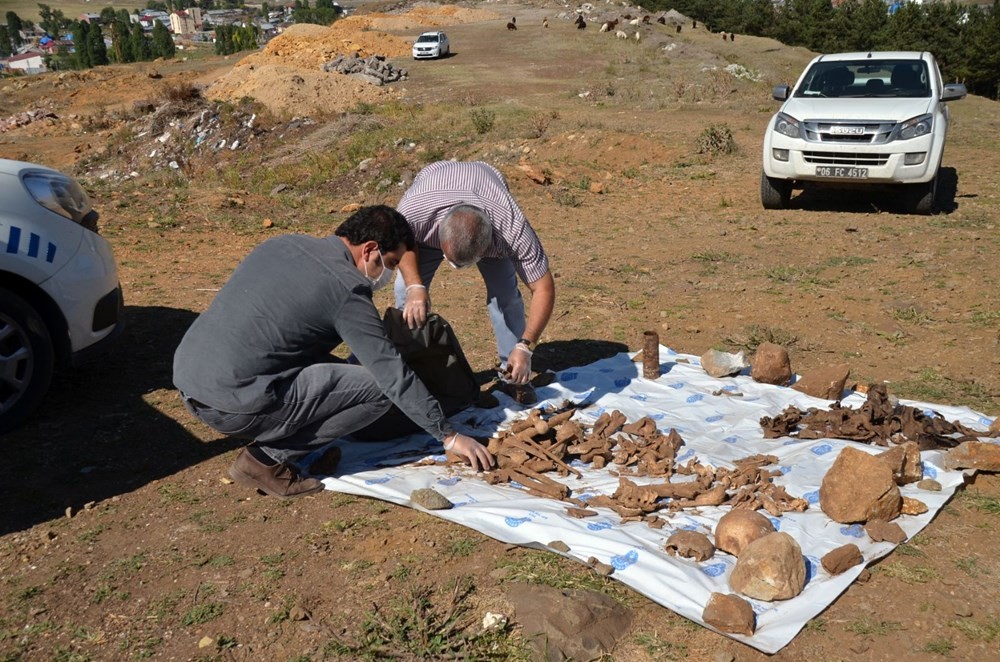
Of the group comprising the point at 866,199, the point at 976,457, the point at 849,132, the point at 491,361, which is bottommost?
the point at 866,199

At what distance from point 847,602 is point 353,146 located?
14.4m

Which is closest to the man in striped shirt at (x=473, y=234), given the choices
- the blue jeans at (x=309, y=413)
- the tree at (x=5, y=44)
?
the blue jeans at (x=309, y=413)

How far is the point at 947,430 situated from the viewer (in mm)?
4270

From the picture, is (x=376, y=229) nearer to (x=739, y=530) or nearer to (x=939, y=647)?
(x=739, y=530)

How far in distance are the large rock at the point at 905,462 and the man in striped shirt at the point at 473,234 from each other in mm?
1807

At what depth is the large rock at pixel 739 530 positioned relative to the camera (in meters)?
3.32

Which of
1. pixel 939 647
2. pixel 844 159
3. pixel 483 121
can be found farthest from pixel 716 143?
pixel 939 647

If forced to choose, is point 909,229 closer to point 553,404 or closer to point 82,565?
point 553,404

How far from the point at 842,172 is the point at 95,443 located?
8136mm

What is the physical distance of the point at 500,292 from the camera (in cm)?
503

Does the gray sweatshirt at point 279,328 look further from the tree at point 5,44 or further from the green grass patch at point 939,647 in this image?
the tree at point 5,44

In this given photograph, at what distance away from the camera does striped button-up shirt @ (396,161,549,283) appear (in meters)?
4.46

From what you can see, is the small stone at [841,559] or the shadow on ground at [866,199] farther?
the shadow on ground at [866,199]

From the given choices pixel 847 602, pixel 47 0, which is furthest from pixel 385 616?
pixel 47 0
